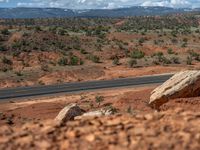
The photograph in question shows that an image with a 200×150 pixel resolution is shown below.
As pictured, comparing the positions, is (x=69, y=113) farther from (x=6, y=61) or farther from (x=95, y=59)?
(x=95, y=59)

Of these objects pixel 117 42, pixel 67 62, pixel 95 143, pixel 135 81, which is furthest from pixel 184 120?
pixel 117 42

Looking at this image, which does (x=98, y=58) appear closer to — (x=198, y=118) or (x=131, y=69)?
(x=131, y=69)

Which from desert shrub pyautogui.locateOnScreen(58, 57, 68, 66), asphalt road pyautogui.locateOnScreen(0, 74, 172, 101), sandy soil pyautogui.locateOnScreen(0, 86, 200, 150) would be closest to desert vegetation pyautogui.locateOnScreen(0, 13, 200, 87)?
desert shrub pyautogui.locateOnScreen(58, 57, 68, 66)

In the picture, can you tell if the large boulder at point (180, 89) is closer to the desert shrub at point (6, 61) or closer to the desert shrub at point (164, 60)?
the desert shrub at point (164, 60)

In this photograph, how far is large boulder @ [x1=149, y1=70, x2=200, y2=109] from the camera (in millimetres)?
23500

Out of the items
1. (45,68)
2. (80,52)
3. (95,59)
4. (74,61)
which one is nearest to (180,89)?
(45,68)

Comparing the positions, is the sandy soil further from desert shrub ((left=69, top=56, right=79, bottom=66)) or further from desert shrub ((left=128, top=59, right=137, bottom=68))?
desert shrub ((left=69, top=56, right=79, bottom=66))

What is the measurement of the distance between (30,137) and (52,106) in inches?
983

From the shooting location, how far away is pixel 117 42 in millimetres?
87438

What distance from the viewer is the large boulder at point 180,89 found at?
77.1 feet

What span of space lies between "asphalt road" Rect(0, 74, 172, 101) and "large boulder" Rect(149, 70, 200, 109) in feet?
72.0

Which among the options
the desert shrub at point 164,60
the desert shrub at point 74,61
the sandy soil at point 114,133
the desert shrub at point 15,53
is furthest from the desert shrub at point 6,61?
the sandy soil at point 114,133

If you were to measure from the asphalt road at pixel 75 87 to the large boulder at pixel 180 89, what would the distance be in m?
21.9

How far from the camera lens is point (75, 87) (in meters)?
48.3
